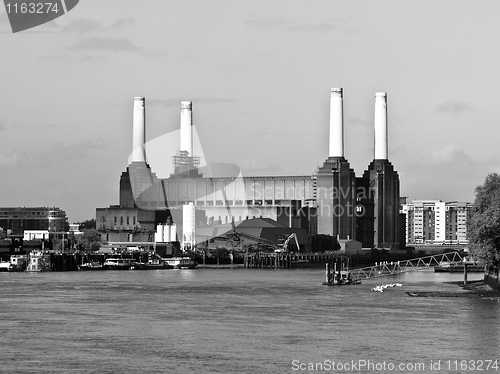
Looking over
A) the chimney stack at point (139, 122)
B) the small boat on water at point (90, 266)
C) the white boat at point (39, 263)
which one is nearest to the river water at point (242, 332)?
the white boat at point (39, 263)

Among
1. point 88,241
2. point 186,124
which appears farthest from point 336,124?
point 88,241

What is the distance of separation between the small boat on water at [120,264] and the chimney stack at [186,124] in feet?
123

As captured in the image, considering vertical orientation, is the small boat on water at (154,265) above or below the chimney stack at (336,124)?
below

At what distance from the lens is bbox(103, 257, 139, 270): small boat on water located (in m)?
107

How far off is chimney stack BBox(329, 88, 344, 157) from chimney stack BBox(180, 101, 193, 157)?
18.3 metres

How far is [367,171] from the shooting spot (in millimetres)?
151500

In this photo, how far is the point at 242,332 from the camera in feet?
133

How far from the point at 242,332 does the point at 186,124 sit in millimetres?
106415

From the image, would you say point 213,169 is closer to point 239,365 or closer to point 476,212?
point 476,212

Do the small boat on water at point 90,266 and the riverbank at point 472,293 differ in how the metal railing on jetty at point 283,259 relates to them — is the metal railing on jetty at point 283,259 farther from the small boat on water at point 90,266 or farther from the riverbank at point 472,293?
the riverbank at point 472,293

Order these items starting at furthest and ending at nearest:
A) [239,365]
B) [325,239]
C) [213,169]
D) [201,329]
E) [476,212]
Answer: [213,169] < [325,239] < [476,212] < [201,329] < [239,365]

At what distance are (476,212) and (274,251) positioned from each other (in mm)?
76585

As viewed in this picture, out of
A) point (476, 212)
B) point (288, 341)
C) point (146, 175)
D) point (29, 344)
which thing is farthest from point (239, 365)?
point (146, 175)

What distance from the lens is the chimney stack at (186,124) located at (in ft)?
475
